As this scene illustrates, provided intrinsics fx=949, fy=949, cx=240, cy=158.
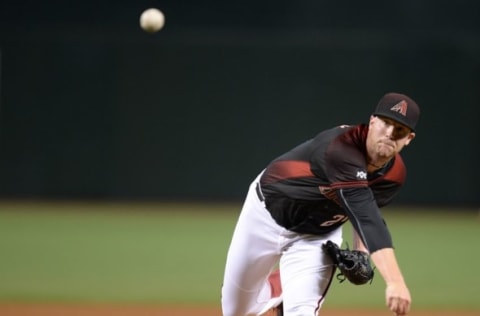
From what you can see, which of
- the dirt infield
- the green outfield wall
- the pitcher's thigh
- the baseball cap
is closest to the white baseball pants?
the pitcher's thigh

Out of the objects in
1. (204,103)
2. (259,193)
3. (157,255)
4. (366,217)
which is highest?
(366,217)

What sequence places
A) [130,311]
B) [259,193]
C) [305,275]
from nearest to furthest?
[305,275] → [259,193] → [130,311]

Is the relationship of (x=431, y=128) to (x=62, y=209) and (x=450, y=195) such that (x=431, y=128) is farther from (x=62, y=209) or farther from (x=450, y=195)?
(x=62, y=209)

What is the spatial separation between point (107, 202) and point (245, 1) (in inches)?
183

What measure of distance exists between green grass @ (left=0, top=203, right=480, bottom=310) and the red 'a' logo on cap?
3.89m

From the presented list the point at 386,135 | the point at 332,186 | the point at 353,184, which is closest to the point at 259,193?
the point at 332,186

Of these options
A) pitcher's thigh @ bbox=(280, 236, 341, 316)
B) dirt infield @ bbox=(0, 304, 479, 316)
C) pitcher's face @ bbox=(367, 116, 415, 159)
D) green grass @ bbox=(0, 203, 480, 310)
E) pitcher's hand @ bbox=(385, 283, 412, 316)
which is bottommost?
green grass @ bbox=(0, 203, 480, 310)

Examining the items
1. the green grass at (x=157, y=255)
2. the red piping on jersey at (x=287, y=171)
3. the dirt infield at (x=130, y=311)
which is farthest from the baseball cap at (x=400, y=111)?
the green grass at (x=157, y=255)

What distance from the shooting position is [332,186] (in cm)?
456

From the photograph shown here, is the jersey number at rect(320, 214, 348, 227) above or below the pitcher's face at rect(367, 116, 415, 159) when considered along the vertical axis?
below

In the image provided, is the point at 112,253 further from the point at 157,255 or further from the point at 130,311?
the point at 130,311

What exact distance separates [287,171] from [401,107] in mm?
990

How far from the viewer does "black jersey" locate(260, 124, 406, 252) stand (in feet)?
14.5

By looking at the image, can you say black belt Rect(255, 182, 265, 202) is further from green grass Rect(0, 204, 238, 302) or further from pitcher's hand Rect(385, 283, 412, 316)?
green grass Rect(0, 204, 238, 302)
